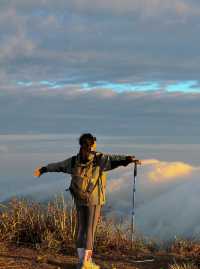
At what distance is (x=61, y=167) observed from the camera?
41.7ft

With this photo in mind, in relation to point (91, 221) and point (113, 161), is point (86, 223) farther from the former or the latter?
point (113, 161)

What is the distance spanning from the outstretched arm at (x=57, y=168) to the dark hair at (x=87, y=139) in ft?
1.53

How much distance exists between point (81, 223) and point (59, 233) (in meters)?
2.28

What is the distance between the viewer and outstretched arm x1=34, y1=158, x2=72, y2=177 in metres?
12.6

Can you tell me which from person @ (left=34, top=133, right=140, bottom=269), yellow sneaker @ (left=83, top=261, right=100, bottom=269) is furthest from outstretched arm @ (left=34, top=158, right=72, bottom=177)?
yellow sneaker @ (left=83, top=261, right=100, bottom=269)

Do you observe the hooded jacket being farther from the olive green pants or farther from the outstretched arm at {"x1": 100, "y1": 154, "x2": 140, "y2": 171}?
the olive green pants

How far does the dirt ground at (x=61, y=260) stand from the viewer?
1327 centimetres

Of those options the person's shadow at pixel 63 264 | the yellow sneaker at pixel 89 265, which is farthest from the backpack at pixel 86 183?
the person's shadow at pixel 63 264

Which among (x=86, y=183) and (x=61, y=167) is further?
(x=61, y=167)

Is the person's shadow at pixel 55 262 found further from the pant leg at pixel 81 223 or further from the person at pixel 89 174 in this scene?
the person at pixel 89 174

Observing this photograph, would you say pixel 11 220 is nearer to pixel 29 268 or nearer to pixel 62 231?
pixel 62 231

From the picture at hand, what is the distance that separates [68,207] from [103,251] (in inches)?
51.6

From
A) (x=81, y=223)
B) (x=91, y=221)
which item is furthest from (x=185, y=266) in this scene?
(x=81, y=223)

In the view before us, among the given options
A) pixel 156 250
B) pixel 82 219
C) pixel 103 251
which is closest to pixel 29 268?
pixel 82 219
